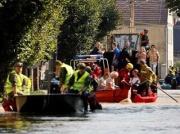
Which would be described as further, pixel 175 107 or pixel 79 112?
pixel 175 107

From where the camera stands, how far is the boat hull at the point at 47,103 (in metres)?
29.9

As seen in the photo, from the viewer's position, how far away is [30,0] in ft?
120

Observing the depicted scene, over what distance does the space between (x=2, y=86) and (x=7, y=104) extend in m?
7.86

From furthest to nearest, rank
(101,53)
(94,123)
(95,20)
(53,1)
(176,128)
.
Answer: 1. (95,20)
2. (101,53)
3. (53,1)
4. (94,123)
5. (176,128)

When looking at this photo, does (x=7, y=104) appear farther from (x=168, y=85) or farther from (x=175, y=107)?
(x=168, y=85)

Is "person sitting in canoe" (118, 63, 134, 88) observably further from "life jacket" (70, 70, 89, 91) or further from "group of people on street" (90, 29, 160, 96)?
"life jacket" (70, 70, 89, 91)

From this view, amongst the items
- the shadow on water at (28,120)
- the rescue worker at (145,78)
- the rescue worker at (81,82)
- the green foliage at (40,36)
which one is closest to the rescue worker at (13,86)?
the shadow on water at (28,120)

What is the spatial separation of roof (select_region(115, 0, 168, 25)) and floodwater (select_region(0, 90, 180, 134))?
8019 cm

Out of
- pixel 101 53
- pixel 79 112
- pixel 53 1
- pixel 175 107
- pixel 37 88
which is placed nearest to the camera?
pixel 79 112

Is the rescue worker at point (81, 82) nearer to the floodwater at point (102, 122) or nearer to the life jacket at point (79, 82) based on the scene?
the life jacket at point (79, 82)

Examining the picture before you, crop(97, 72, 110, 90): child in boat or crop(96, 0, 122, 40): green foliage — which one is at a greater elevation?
crop(96, 0, 122, 40): green foliage

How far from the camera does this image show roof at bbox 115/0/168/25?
114 meters

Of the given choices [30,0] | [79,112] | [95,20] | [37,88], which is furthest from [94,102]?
[95,20]

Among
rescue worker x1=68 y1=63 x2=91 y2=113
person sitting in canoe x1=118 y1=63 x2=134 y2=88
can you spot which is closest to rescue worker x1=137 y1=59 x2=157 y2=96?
person sitting in canoe x1=118 y1=63 x2=134 y2=88
